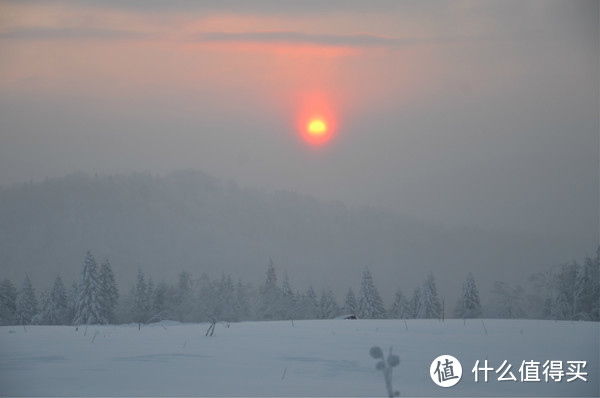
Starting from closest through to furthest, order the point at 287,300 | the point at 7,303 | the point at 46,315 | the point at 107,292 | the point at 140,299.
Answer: the point at 107,292
the point at 7,303
the point at 46,315
the point at 140,299
the point at 287,300

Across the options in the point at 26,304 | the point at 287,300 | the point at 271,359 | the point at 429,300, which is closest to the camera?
the point at 271,359

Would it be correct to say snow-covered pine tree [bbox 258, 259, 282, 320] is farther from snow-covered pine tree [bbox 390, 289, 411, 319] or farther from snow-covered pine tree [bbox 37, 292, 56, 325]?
snow-covered pine tree [bbox 37, 292, 56, 325]

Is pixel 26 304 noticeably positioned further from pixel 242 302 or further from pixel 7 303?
pixel 242 302

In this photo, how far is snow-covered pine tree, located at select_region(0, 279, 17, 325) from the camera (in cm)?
4797

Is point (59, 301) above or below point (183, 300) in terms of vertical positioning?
below

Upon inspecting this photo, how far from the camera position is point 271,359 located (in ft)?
29.6

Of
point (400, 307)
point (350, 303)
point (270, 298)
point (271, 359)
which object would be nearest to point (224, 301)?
point (270, 298)

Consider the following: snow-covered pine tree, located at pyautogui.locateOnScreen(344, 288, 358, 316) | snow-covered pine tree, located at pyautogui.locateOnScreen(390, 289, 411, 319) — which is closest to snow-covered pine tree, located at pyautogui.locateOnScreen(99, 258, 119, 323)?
snow-covered pine tree, located at pyautogui.locateOnScreen(344, 288, 358, 316)

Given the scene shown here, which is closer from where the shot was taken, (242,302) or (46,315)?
(46,315)

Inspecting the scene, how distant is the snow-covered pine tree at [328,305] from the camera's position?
71250 millimetres

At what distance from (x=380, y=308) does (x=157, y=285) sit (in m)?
25.0

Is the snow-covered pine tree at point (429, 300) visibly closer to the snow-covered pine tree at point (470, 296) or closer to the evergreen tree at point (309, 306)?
the snow-covered pine tree at point (470, 296)

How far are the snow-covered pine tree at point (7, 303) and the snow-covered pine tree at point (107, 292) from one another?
659cm

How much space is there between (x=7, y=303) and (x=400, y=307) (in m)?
44.8
